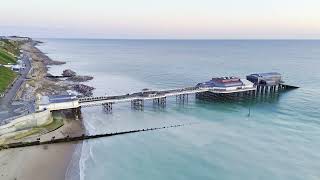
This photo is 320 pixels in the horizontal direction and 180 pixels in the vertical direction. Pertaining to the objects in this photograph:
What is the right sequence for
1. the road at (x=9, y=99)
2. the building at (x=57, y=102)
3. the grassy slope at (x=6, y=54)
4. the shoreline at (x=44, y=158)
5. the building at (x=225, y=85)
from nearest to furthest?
the shoreline at (x=44, y=158)
the road at (x=9, y=99)
the building at (x=57, y=102)
the building at (x=225, y=85)
the grassy slope at (x=6, y=54)

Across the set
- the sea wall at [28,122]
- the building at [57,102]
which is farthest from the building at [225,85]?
→ the sea wall at [28,122]

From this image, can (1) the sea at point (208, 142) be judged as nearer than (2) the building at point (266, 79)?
Yes

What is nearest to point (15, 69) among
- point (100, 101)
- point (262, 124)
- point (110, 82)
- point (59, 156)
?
point (110, 82)

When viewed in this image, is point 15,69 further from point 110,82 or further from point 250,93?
point 250,93

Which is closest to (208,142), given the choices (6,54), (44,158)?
(44,158)

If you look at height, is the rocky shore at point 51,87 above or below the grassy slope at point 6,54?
below

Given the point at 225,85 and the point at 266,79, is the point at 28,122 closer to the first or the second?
the point at 225,85

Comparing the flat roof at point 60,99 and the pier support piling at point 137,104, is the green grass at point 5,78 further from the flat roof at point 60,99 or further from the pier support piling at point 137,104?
the pier support piling at point 137,104
